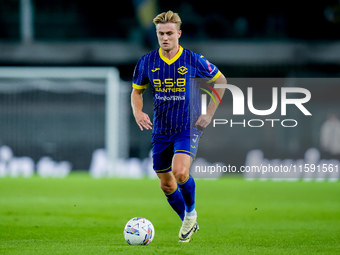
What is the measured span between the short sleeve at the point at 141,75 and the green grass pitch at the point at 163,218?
1634 millimetres

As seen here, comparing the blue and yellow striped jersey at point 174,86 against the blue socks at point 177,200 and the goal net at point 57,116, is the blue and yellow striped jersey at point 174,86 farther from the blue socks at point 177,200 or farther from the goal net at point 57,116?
the goal net at point 57,116

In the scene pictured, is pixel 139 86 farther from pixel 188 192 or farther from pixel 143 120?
pixel 188 192

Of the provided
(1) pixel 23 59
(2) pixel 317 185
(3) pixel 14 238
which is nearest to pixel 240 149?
(2) pixel 317 185

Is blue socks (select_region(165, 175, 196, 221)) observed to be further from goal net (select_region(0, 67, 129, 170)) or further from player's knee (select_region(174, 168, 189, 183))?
goal net (select_region(0, 67, 129, 170))

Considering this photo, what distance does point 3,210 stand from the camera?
11.4 metres

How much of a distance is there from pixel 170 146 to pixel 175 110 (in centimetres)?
39

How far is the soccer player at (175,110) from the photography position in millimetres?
7039

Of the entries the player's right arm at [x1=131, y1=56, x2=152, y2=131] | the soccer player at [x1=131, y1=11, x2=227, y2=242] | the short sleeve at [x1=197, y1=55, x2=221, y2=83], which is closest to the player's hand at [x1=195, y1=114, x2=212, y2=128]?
the soccer player at [x1=131, y1=11, x2=227, y2=242]

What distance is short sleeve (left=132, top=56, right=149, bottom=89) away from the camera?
7.34m

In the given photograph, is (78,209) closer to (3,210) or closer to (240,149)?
(3,210)

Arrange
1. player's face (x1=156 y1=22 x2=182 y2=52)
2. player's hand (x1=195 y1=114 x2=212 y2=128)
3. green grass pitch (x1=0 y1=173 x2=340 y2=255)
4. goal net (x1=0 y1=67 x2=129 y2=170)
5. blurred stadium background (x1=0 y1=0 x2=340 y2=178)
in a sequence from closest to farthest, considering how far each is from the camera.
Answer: green grass pitch (x1=0 y1=173 x2=340 y2=255) → player's face (x1=156 y1=22 x2=182 y2=52) → player's hand (x1=195 y1=114 x2=212 y2=128) → goal net (x1=0 y1=67 x2=129 y2=170) → blurred stadium background (x1=0 y1=0 x2=340 y2=178)

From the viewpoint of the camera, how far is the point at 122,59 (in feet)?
94.0

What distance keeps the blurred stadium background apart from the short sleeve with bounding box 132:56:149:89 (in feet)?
50.5

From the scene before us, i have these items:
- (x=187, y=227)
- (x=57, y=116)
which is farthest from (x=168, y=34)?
(x=57, y=116)
